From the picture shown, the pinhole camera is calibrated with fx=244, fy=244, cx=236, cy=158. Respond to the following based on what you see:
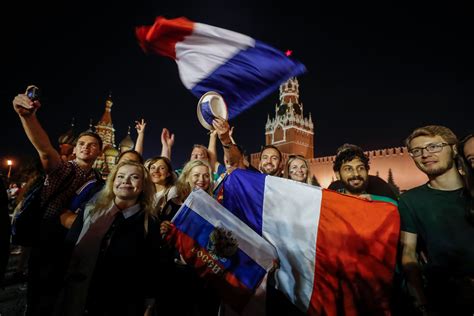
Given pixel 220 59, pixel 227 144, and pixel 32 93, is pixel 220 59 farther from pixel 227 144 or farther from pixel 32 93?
pixel 32 93

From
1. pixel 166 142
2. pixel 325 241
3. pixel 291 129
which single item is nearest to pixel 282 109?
pixel 291 129

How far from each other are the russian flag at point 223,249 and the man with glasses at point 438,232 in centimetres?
112

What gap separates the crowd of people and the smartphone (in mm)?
36

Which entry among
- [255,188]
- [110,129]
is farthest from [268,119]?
[255,188]

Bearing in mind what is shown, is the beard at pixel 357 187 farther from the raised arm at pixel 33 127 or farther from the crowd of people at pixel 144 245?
the raised arm at pixel 33 127

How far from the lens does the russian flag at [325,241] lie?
1997 millimetres

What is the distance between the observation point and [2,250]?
1462 mm

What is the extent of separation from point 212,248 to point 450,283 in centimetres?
179

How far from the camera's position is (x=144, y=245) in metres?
2.06

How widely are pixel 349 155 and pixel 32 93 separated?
3.00 m

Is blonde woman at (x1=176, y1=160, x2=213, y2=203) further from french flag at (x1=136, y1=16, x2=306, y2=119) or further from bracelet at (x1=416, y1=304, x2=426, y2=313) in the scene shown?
bracelet at (x1=416, y1=304, x2=426, y2=313)

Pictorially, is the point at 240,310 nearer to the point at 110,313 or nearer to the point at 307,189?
the point at 110,313

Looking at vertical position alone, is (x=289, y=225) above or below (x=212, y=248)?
above

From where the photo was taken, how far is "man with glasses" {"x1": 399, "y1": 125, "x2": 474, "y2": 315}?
1.67 metres
